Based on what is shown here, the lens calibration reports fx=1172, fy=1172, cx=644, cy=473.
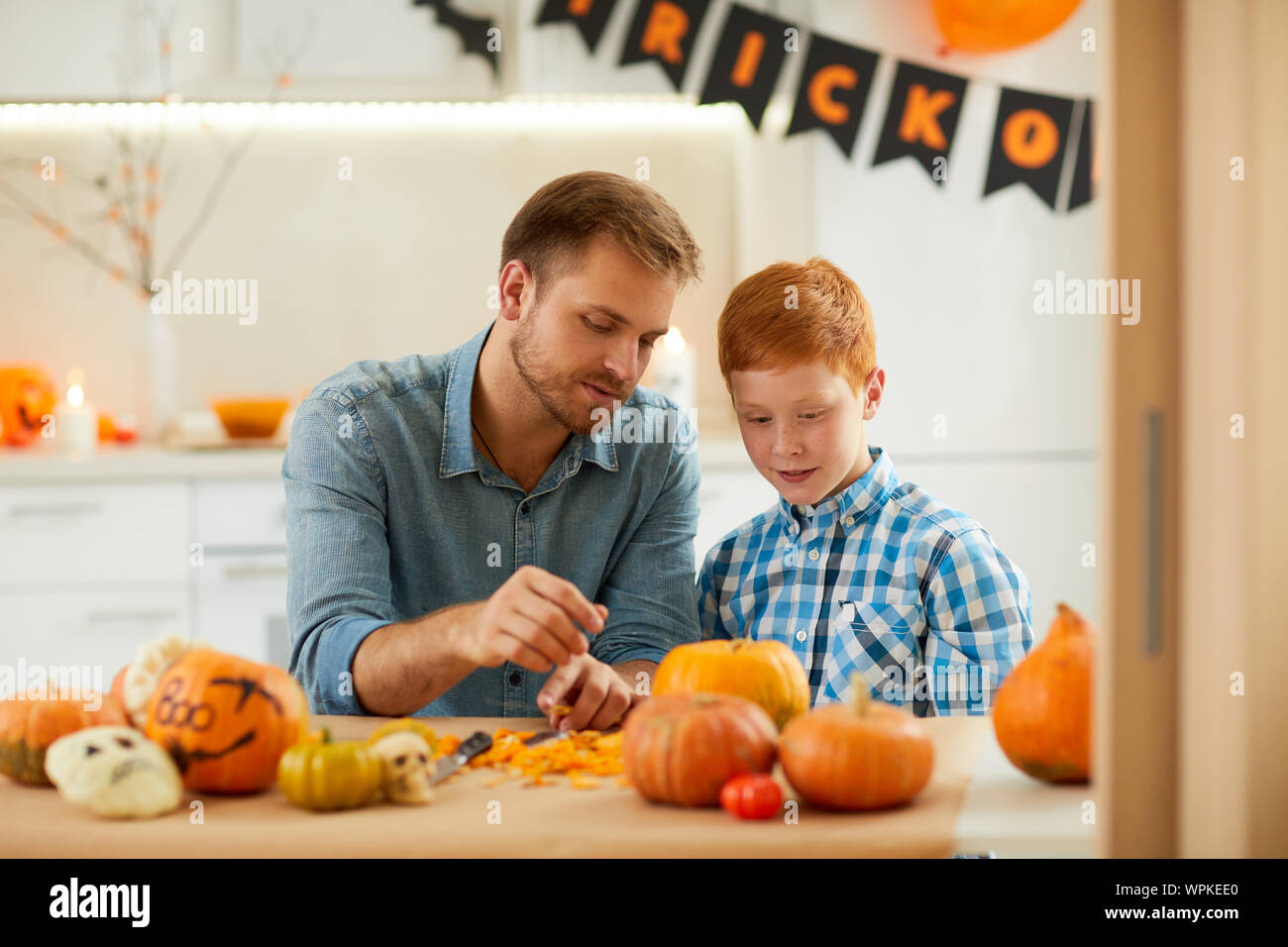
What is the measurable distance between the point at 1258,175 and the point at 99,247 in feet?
9.79

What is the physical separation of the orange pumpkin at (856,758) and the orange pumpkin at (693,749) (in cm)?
2

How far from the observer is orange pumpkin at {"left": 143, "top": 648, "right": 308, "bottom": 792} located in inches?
32.7

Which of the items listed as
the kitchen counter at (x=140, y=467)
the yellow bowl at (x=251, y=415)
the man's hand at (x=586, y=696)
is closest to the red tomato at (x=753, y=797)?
the man's hand at (x=586, y=696)

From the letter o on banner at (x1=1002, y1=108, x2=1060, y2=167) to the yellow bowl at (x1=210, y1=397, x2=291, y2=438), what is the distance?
1804 mm

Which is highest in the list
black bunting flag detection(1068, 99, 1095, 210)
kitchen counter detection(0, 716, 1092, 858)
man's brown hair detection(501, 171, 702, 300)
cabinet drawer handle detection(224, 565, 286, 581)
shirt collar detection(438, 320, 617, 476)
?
black bunting flag detection(1068, 99, 1095, 210)

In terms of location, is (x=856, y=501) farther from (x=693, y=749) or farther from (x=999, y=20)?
(x=999, y=20)

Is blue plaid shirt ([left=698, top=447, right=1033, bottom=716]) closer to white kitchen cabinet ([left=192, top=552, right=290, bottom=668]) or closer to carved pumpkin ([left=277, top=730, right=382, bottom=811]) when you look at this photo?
carved pumpkin ([left=277, top=730, right=382, bottom=811])

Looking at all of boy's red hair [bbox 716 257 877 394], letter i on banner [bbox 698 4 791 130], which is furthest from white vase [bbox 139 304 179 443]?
boy's red hair [bbox 716 257 877 394]

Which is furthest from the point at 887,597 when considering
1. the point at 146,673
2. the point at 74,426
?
the point at 74,426

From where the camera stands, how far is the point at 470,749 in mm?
962
